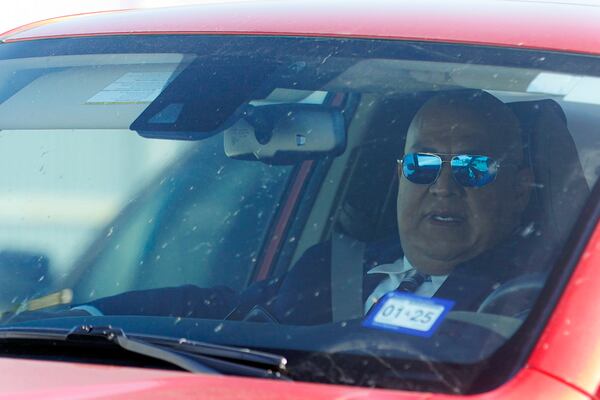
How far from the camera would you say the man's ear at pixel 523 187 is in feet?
Answer: 8.41

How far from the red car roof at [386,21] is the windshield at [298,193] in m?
0.04

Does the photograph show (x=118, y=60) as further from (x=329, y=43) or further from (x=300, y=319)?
(x=300, y=319)

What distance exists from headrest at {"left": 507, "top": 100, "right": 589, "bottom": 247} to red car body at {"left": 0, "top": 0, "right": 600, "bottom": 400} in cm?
17

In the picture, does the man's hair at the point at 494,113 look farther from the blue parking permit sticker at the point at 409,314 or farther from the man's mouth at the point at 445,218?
the blue parking permit sticker at the point at 409,314

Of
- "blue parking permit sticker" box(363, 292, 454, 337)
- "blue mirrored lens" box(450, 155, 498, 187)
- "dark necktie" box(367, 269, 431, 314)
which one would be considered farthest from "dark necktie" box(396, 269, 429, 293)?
"blue parking permit sticker" box(363, 292, 454, 337)

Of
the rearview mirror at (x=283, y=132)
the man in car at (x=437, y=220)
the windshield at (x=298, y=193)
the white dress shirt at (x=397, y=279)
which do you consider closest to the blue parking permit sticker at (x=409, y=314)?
the windshield at (x=298, y=193)

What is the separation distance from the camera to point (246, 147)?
3014 millimetres

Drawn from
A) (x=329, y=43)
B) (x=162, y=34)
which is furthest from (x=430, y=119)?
(x=162, y=34)

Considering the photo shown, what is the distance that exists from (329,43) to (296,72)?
0.33 feet

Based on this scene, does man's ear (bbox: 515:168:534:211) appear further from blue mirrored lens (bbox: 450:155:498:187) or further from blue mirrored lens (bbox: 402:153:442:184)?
blue mirrored lens (bbox: 402:153:442:184)

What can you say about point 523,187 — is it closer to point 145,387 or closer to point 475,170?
point 475,170

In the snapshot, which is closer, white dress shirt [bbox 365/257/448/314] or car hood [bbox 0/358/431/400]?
car hood [bbox 0/358/431/400]

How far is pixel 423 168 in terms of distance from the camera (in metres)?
2.76

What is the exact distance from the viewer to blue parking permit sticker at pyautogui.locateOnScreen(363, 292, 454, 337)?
2.10 metres
